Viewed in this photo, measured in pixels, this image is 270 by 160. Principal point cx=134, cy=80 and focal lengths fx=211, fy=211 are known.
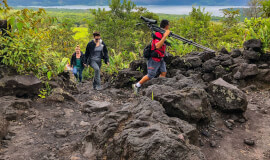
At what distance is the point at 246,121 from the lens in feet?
15.9

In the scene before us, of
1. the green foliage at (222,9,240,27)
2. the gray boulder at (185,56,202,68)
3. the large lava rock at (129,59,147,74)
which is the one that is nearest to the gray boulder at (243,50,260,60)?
the gray boulder at (185,56,202,68)

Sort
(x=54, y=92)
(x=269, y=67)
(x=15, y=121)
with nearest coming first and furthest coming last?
(x=15, y=121), (x=54, y=92), (x=269, y=67)

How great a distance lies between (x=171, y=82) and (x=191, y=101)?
153 cm

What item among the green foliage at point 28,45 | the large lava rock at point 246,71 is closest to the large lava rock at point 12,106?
the green foliage at point 28,45

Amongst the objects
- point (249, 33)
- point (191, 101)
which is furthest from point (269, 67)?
point (191, 101)

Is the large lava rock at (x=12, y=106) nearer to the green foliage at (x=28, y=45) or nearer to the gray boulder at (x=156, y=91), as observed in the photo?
the green foliage at (x=28, y=45)

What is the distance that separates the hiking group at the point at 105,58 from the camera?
246 inches

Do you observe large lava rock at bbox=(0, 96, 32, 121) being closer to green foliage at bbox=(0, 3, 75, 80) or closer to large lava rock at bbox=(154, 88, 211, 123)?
green foliage at bbox=(0, 3, 75, 80)

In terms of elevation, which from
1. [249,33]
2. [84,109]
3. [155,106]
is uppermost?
[249,33]

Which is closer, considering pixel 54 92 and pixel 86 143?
pixel 86 143

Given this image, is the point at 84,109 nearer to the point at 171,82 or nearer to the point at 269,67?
the point at 171,82

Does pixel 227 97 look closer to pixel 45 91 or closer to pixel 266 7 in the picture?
pixel 45 91

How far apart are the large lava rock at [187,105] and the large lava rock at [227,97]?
0.88 metres

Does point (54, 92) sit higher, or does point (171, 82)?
point (171, 82)
